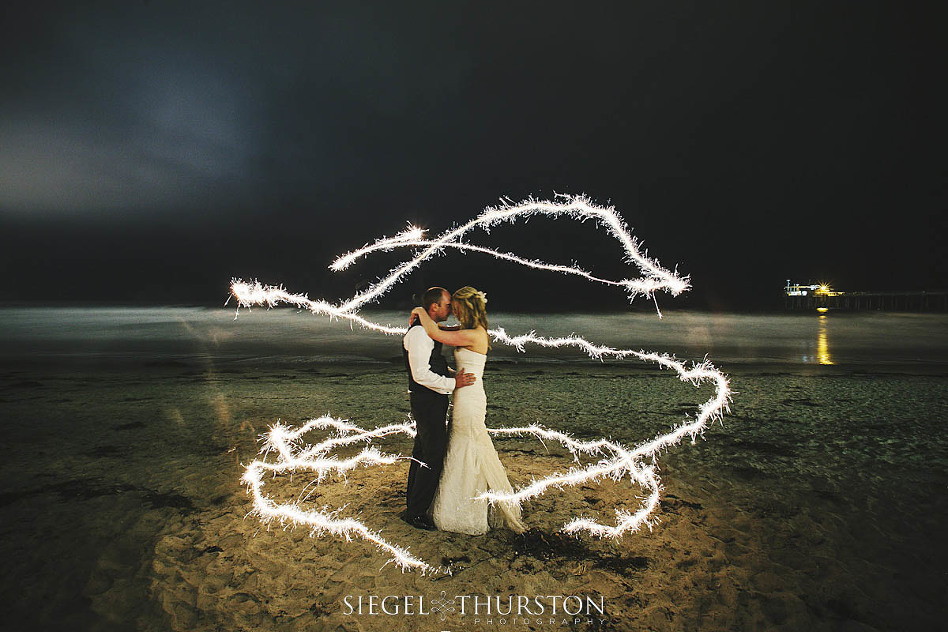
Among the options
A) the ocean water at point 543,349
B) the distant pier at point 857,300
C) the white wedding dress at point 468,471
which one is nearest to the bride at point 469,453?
the white wedding dress at point 468,471

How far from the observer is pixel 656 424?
7.66 meters

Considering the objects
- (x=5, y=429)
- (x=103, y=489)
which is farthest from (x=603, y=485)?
(x=5, y=429)

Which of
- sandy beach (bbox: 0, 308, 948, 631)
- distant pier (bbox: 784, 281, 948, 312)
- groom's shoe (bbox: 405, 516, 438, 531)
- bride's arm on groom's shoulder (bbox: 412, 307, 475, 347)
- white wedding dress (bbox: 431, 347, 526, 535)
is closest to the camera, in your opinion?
sandy beach (bbox: 0, 308, 948, 631)

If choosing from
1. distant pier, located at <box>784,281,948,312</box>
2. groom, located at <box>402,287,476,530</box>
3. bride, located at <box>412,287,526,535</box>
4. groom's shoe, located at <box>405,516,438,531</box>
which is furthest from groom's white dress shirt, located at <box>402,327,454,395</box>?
distant pier, located at <box>784,281,948,312</box>

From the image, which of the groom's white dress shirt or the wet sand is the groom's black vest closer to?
the groom's white dress shirt

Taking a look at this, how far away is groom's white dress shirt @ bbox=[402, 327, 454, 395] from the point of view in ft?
12.9

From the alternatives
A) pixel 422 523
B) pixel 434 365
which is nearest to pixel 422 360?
pixel 434 365

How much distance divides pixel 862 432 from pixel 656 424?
257 cm

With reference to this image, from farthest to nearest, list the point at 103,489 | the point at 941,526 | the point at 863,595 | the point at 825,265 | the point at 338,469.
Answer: the point at 825,265, the point at 338,469, the point at 103,489, the point at 941,526, the point at 863,595

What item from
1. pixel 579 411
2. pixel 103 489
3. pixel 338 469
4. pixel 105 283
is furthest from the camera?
pixel 105 283

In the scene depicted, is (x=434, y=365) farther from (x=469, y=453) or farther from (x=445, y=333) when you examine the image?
(x=469, y=453)

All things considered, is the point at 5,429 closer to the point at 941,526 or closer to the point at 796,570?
the point at 796,570

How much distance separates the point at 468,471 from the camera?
413 centimetres

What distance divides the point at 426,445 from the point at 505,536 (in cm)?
94
